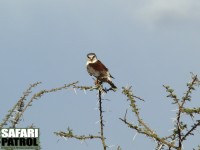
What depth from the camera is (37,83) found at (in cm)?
840

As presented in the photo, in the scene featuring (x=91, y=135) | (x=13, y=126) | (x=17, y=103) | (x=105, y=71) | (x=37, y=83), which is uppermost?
(x=105, y=71)

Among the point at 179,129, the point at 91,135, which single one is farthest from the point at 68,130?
the point at 179,129

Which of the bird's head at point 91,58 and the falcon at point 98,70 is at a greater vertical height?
the bird's head at point 91,58

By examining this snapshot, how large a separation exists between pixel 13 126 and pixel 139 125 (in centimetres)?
265

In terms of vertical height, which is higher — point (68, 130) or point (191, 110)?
point (68, 130)

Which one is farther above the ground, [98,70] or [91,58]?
[91,58]

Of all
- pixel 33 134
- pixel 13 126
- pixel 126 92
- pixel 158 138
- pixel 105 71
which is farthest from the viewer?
pixel 105 71

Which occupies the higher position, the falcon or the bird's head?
the bird's head

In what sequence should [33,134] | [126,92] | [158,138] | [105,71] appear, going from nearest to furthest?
[158,138], [126,92], [33,134], [105,71]

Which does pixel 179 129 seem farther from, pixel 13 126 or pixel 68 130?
pixel 13 126

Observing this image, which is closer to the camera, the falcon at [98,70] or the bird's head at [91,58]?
the falcon at [98,70]

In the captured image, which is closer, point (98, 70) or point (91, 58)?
point (98, 70)

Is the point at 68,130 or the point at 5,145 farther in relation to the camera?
the point at 5,145

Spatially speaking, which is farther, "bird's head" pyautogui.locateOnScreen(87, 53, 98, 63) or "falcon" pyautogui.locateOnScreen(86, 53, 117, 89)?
"bird's head" pyautogui.locateOnScreen(87, 53, 98, 63)
